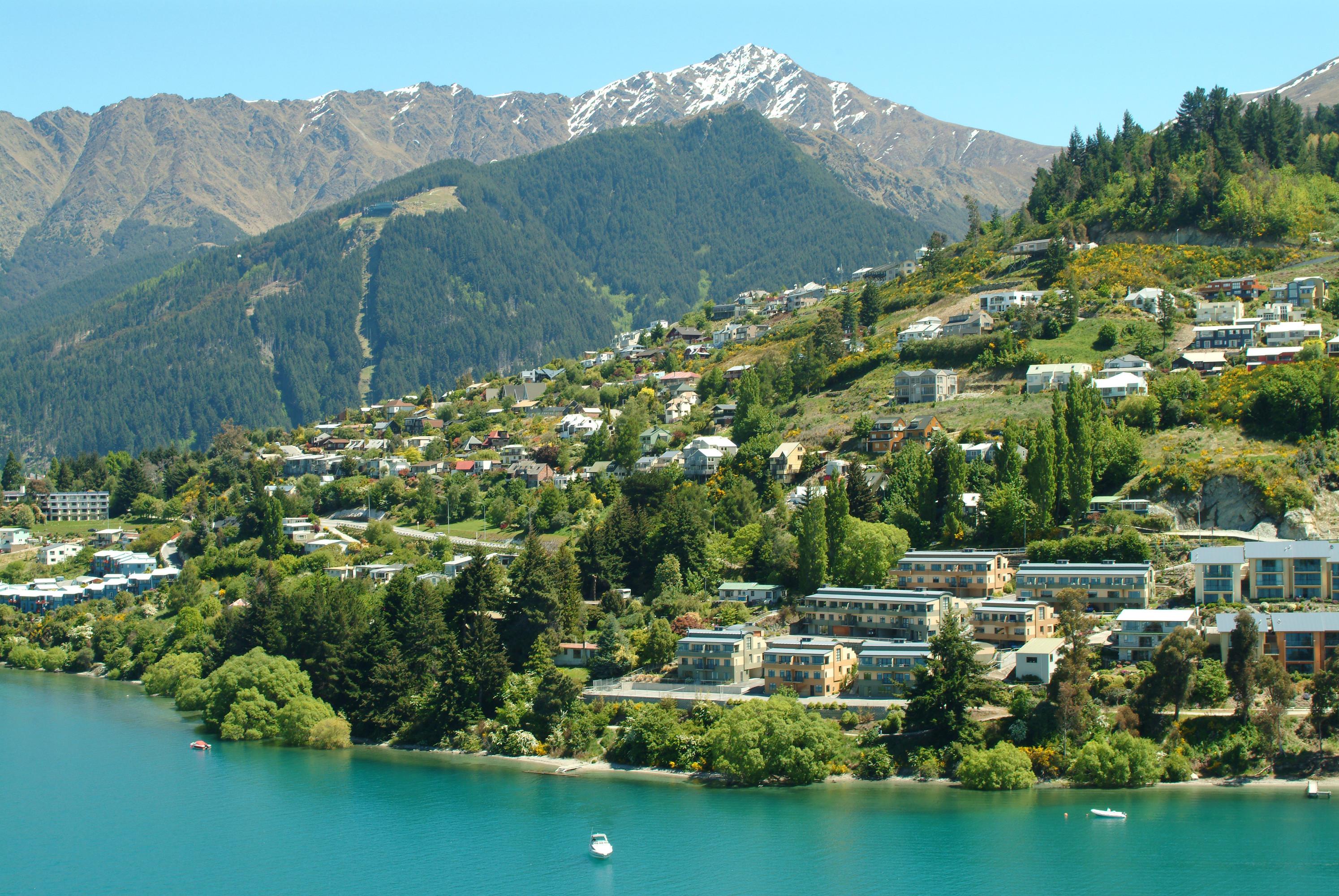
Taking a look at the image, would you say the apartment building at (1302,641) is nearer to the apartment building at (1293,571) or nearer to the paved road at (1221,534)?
the apartment building at (1293,571)

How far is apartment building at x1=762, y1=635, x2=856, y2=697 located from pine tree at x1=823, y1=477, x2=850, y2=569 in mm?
9509

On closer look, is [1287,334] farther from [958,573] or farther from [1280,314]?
[958,573]

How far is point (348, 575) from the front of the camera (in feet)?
298

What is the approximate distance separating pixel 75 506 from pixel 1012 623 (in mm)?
96070

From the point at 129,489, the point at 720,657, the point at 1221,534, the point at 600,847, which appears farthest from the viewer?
the point at 129,489

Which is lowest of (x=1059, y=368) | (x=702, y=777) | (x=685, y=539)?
(x=702, y=777)

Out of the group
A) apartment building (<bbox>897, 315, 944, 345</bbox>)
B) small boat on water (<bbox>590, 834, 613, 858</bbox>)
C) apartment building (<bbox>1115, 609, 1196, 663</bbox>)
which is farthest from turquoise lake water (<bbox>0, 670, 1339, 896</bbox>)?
apartment building (<bbox>897, 315, 944, 345</bbox>)

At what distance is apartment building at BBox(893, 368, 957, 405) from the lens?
303 feet

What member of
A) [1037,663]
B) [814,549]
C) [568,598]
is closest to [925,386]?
[814,549]

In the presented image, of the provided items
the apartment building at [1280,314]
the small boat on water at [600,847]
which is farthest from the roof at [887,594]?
the apartment building at [1280,314]

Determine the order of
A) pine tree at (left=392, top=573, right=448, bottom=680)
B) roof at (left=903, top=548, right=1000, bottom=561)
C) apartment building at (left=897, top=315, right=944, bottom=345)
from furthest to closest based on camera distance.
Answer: apartment building at (left=897, top=315, right=944, bottom=345)
roof at (left=903, top=548, right=1000, bottom=561)
pine tree at (left=392, top=573, right=448, bottom=680)

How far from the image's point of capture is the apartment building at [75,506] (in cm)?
12762

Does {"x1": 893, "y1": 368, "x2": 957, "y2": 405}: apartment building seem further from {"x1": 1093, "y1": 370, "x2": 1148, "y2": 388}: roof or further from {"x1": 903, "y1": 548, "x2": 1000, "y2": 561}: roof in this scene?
{"x1": 903, "y1": 548, "x2": 1000, "y2": 561}: roof

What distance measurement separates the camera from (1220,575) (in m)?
59.9
